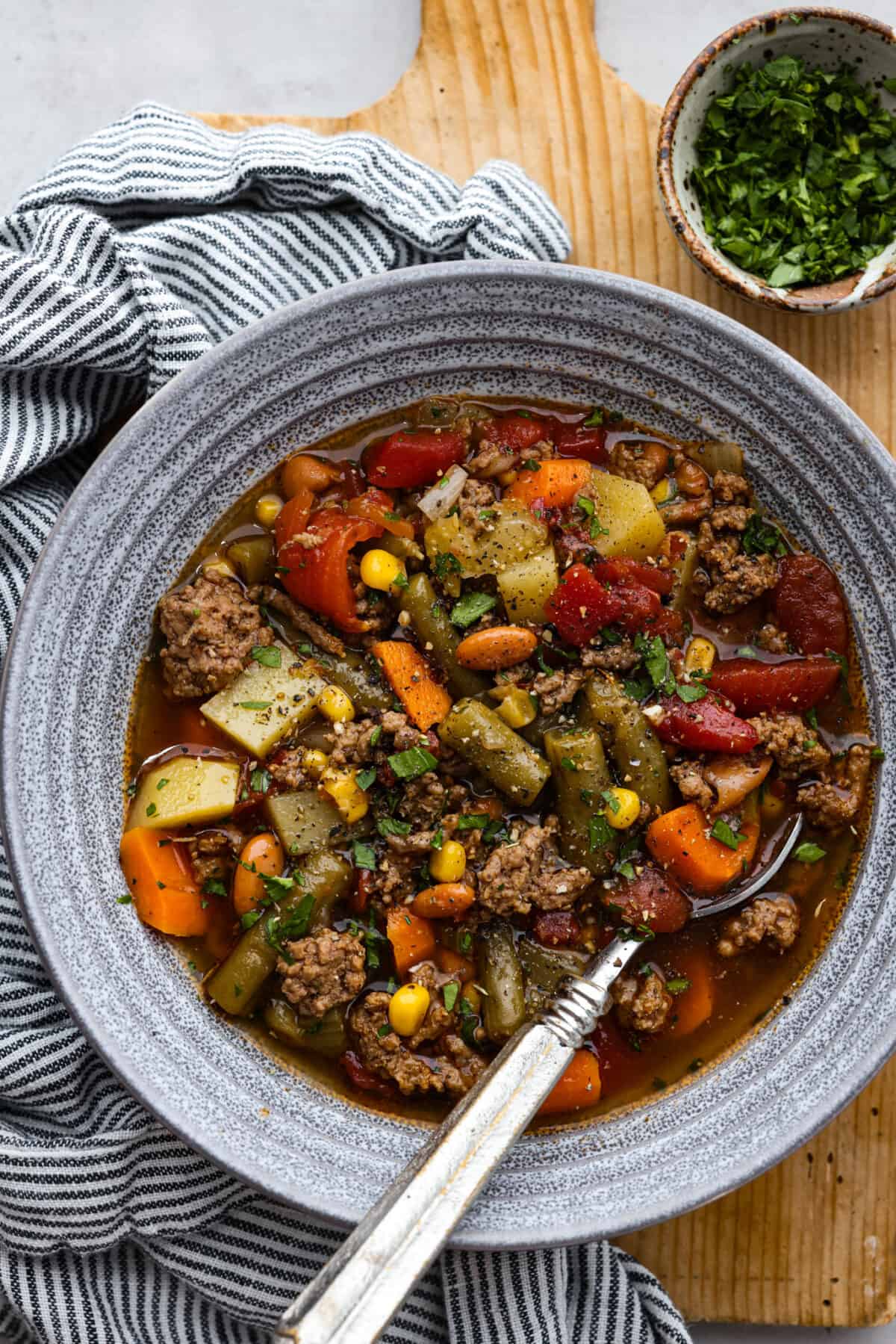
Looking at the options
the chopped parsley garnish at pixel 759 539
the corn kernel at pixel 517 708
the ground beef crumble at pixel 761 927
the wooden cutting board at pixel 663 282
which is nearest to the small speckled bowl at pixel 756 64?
the wooden cutting board at pixel 663 282

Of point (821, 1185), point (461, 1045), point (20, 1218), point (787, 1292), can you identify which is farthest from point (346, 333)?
point (787, 1292)

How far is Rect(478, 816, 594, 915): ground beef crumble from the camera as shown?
429 centimetres

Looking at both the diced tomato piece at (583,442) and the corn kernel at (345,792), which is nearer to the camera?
the corn kernel at (345,792)

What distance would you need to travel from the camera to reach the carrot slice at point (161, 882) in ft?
14.5

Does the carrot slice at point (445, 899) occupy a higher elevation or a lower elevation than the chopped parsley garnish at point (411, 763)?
lower

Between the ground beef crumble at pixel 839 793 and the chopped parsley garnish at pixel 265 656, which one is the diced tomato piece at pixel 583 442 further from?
the ground beef crumble at pixel 839 793

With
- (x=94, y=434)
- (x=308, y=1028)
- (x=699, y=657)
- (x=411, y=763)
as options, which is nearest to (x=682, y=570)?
(x=699, y=657)

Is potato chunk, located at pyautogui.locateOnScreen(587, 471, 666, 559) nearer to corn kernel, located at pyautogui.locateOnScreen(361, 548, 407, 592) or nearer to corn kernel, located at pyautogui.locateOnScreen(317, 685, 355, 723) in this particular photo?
corn kernel, located at pyautogui.locateOnScreen(361, 548, 407, 592)

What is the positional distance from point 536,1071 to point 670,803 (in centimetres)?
113

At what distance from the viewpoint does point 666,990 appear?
4.48 m

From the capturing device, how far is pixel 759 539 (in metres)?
4.59

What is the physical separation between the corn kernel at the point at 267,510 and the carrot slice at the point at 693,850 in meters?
1.91

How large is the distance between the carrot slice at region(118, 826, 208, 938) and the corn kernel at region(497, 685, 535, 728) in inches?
53.4

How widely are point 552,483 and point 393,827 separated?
1.45 meters
